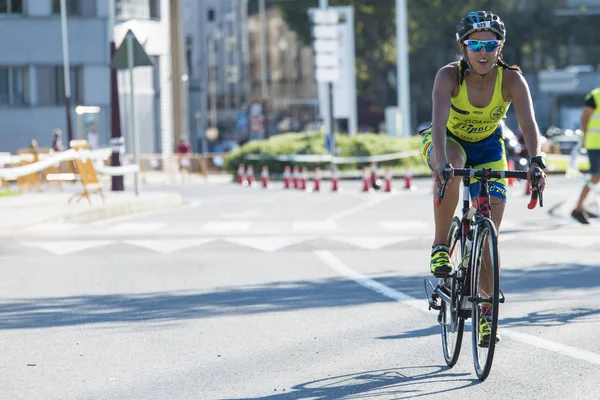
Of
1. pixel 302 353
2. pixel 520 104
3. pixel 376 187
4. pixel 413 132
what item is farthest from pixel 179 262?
pixel 413 132

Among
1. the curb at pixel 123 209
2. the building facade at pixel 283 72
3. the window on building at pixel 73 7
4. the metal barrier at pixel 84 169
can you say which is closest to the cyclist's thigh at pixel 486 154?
the curb at pixel 123 209

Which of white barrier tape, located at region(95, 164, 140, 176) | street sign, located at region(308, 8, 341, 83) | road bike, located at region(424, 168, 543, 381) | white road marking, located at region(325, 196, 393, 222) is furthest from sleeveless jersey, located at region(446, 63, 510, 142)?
street sign, located at region(308, 8, 341, 83)

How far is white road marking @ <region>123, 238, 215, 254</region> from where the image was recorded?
15.2m

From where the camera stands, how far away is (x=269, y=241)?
52.2ft

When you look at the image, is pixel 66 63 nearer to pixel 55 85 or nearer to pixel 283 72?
pixel 55 85

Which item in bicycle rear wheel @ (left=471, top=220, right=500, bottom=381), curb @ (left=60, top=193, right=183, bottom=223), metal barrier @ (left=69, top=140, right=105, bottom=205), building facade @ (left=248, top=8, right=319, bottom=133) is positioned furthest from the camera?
building facade @ (left=248, top=8, right=319, bottom=133)

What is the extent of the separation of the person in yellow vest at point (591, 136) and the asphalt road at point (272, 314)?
0.33m

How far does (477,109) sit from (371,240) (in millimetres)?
8484

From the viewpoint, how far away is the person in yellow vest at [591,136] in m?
17.2

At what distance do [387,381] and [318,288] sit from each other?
14.9 feet

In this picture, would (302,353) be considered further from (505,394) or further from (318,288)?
(318,288)

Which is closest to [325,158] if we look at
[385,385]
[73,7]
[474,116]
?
[73,7]

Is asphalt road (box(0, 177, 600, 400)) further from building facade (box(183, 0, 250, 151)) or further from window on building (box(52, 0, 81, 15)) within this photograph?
building facade (box(183, 0, 250, 151))

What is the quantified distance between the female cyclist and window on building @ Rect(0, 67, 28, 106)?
46776mm
